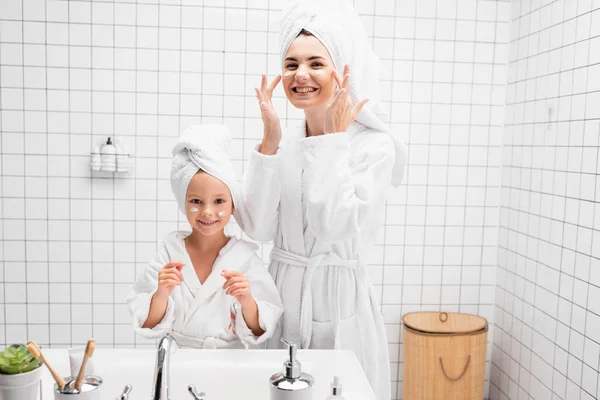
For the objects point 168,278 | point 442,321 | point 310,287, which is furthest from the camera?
point 442,321

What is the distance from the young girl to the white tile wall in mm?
1282

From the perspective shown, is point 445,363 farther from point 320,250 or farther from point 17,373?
point 17,373

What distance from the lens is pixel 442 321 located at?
2736mm

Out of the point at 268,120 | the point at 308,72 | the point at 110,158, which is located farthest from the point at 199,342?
the point at 110,158

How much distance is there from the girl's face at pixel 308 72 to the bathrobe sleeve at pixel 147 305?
507 mm

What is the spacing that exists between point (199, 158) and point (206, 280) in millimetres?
281

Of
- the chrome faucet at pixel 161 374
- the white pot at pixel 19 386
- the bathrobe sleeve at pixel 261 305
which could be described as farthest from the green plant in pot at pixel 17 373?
the bathrobe sleeve at pixel 261 305

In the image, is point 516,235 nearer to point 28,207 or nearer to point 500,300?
point 500,300

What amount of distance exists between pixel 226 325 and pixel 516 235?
170 cm

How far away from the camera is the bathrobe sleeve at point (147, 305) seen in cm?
125

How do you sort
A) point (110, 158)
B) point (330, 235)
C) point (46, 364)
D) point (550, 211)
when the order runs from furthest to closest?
point (110, 158)
point (550, 211)
point (330, 235)
point (46, 364)

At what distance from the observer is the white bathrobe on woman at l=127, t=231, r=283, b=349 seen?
1.28 m

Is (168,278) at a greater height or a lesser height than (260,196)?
lesser

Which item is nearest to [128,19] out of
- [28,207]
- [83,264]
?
[28,207]
